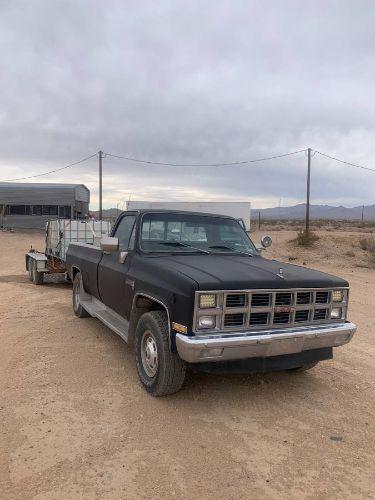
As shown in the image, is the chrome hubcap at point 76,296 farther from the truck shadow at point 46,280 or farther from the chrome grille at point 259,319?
the chrome grille at point 259,319

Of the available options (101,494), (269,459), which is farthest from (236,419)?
(101,494)

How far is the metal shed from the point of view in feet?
133

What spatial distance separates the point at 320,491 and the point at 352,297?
814cm

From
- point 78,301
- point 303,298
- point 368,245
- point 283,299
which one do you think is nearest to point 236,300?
point 283,299

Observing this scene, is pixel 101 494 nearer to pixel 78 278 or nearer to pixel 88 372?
pixel 88 372

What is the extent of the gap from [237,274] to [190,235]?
1.44m

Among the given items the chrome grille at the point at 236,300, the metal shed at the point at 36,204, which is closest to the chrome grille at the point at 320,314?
the chrome grille at the point at 236,300

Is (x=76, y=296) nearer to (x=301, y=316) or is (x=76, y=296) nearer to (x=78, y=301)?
(x=78, y=301)

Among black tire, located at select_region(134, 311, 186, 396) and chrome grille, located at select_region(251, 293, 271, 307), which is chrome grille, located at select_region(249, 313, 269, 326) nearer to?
chrome grille, located at select_region(251, 293, 271, 307)

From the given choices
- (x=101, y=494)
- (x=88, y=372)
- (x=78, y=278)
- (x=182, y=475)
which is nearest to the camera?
(x=101, y=494)

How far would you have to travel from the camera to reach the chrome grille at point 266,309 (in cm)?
397

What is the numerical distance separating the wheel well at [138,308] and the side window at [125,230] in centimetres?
92

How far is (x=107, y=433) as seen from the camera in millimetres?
3775

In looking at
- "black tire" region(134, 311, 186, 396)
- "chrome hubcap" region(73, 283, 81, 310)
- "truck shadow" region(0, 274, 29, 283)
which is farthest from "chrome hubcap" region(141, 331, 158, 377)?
"truck shadow" region(0, 274, 29, 283)
